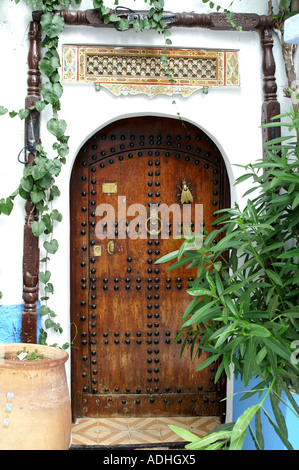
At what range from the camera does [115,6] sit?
11.4ft

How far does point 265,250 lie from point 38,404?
4.64 feet

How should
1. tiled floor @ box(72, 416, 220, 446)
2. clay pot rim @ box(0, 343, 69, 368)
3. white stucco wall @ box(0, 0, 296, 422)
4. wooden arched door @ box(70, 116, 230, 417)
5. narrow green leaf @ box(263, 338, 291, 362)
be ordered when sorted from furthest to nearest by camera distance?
wooden arched door @ box(70, 116, 230, 417) < tiled floor @ box(72, 416, 220, 446) < white stucco wall @ box(0, 0, 296, 422) < clay pot rim @ box(0, 343, 69, 368) < narrow green leaf @ box(263, 338, 291, 362)

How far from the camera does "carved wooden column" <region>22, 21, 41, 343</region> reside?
11.2ft

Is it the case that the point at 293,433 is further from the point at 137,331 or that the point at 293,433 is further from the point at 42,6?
the point at 42,6

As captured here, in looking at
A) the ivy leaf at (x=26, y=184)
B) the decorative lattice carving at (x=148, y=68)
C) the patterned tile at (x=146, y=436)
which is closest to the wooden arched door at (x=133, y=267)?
the patterned tile at (x=146, y=436)

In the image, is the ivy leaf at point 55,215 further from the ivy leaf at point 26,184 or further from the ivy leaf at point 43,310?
the ivy leaf at point 43,310

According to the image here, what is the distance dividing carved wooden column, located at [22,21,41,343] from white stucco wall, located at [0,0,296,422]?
67 millimetres

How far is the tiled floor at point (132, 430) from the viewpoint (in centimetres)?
361

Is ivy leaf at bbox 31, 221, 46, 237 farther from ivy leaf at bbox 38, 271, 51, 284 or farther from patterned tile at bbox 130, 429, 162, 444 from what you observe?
patterned tile at bbox 130, 429, 162, 444

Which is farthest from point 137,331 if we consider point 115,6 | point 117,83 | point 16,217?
point 115,6

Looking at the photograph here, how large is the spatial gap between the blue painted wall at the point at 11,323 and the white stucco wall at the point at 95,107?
47 mm

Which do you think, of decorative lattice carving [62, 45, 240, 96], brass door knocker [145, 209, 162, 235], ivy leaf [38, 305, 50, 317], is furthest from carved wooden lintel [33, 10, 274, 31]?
ivy leaf [38, 305, 50, 317]

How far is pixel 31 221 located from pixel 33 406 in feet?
4.04
